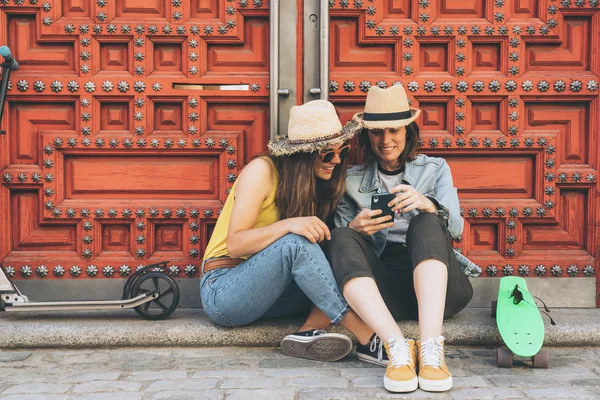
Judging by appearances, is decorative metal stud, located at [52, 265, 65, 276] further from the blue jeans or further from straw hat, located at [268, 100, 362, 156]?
straw hat, located at [268, 100, 362, 156]

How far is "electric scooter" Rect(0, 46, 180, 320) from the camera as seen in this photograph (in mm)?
3900

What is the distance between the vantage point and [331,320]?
348cm

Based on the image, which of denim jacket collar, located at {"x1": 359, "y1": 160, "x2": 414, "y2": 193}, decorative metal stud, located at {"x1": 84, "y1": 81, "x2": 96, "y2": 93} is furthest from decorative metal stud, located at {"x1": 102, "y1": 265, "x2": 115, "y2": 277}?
denim jacket collar, located at {"x1": 359, "y1": 160, "x2": 414, "y2": 193}

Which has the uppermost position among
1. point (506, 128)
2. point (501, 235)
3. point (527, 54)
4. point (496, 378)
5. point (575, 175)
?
point (527, 54)

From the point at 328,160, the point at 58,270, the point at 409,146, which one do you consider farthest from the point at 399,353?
the point at 58,270

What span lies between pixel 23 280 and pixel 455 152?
8.84ft

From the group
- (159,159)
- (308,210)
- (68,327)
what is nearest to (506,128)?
(308,210)

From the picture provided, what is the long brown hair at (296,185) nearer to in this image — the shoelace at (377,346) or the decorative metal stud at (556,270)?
the shoelace at (377,346)

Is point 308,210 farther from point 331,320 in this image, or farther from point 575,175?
point 575,175

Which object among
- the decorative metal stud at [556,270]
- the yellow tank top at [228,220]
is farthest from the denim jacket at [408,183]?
the decorative metal stud at [556,270]

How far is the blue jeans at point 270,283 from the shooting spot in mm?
3432

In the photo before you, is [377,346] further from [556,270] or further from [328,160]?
[556,270]

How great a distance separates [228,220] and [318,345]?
826 mm

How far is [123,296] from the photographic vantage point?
13.2 ft
